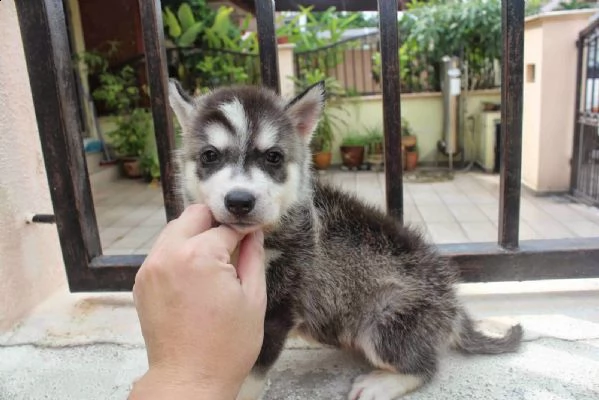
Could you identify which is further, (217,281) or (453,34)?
(453,34)

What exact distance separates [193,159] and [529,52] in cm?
697

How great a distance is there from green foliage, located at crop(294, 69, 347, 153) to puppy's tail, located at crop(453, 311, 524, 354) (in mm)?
7935

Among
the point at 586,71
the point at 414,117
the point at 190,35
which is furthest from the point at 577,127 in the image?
the point at 190,35

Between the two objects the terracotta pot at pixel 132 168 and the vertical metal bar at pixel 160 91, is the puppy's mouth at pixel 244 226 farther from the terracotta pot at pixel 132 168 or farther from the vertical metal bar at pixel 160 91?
the terracotta pot at pixel 132 168

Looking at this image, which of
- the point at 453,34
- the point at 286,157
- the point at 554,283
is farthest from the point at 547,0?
the point at 286,157

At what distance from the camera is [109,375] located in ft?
7.21

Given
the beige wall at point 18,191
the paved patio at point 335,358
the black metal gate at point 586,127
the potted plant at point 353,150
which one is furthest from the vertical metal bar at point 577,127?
the beige wall at point 18,191

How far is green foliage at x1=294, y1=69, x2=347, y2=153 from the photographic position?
10227mm

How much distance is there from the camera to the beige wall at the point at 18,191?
8.45 ft

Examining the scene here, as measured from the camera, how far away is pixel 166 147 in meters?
2.37

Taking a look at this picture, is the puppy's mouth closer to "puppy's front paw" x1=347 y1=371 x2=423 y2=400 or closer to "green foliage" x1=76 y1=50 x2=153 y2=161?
"puppy's front paw" x1=347 y1=371 x2=423 y2=400

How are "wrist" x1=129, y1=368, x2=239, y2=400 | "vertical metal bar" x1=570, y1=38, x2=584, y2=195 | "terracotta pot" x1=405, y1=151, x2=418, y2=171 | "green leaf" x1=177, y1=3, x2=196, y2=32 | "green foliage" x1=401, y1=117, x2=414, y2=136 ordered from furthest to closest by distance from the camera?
"green foliage" x1=401, y1=117, x2=414, y2=136
"green leaf" x1=177, y1=3, x2=196, y2=32
"terracotta pot" x1=405, y1=151, x2=418, y2=171
"vertical metal bar" x1=570, y1=38, x2=584, y2=195
"wrist" x1=129, y1=368, x2=239, y2=400

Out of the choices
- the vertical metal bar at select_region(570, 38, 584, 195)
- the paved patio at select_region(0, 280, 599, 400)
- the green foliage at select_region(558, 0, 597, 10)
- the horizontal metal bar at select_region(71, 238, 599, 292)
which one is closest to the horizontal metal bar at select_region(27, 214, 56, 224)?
the horizontal metal bar at select_region(71, 238, 599, 292)

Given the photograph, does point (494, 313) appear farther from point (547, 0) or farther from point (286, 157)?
point (547, 0)
